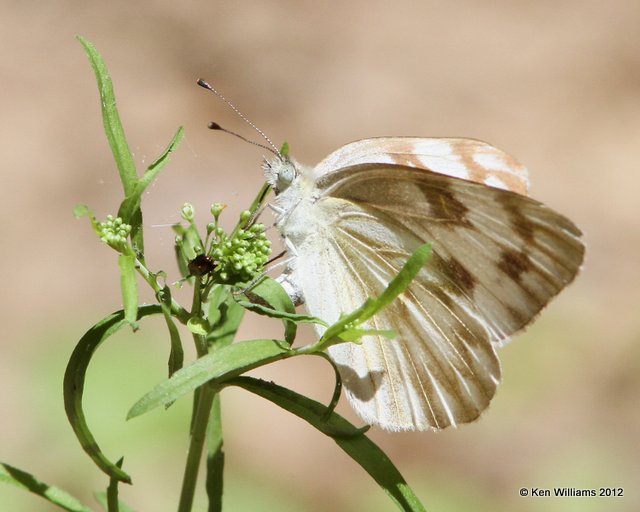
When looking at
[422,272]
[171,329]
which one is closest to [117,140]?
[171,329]

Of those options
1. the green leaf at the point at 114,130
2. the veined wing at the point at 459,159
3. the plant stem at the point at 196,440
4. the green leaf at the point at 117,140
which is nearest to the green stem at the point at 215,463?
the plant stem at the point at 196,440

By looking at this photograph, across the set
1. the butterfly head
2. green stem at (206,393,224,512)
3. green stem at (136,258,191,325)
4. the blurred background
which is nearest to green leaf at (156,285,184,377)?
green stem at (136,258,191,325)

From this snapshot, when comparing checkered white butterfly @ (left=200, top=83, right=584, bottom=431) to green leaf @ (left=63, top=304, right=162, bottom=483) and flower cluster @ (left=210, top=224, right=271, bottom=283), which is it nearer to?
flower cluster @ (left=210, top=224, right=271, bottom=283)

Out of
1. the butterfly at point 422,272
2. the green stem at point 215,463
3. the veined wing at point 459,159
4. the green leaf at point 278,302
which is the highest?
the veined wing at point 459,159

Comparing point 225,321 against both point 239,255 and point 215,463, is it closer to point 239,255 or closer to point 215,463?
point 239,255

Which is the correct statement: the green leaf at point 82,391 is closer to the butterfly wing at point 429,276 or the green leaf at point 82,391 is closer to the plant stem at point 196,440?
the plant stem at point 196,440
